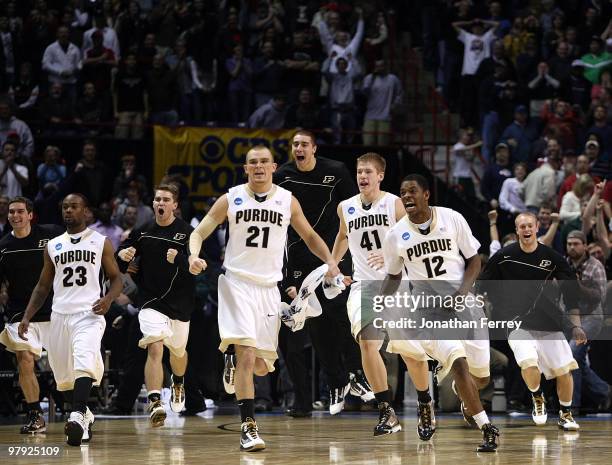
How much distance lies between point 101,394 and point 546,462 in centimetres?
799

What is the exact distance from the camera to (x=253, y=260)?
10.6m

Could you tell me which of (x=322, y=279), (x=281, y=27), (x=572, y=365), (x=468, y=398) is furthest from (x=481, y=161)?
(x=468, y=398)

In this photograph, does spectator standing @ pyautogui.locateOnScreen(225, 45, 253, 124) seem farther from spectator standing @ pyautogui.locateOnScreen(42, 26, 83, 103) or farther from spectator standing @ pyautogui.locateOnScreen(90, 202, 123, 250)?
spectator standing @ pyautogui.locateOnScreen(90, 202, 123, 250)

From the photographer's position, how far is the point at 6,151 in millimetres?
18375

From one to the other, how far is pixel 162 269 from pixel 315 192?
2.00m

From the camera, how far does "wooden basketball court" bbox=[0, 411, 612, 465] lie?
9.56 metres

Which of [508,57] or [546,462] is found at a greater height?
[508,57]

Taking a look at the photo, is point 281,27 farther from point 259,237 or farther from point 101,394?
point 259,237

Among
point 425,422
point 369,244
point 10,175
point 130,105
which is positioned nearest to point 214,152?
point 130,105

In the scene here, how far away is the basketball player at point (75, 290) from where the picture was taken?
11.4m

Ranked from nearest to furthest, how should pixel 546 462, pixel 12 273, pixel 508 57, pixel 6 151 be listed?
1. pixel 546 462
2. pixel 12 273
3. pixel 6 151
4. pixel 508 57

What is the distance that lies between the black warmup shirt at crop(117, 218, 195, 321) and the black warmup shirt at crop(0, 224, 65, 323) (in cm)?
103

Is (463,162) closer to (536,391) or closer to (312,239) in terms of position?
(536,391)

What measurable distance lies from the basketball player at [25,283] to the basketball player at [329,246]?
2646mm
